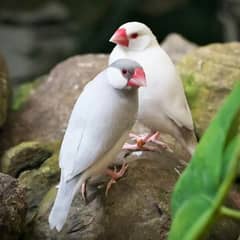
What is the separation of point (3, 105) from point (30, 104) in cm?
33

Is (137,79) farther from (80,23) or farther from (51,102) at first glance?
(80,23)

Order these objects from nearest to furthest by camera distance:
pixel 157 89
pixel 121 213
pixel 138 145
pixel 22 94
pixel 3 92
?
pixel 121 213, pixel 157 89, pixel 138 145, pixel 3 92, pixel 22 94

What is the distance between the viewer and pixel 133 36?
1862mm

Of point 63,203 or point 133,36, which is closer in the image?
point 63,203

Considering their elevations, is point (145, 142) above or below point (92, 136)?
below

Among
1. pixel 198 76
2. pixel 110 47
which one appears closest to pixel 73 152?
pixel 198 76

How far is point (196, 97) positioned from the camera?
7.54 feet

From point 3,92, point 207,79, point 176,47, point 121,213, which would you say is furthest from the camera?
point 176,47

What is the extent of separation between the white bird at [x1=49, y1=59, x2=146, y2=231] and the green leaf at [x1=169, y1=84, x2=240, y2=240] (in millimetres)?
432

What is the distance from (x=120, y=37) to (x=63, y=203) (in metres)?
0.55

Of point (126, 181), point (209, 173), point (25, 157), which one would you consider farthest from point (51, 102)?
point (209, 173)

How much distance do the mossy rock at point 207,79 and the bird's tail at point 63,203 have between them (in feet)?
2.48

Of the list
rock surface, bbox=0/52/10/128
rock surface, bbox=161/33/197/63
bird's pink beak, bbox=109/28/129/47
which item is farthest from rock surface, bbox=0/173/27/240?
rock surface, bbox=161/33/197/63

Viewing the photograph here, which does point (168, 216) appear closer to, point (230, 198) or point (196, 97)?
point (230, 198)
